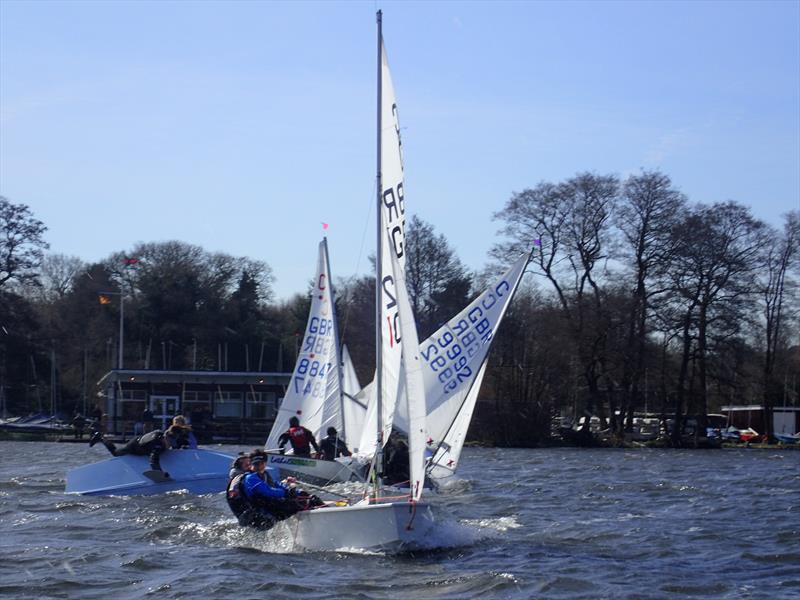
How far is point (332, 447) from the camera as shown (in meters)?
20.2

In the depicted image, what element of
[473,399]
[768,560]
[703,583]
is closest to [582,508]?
[473,399]

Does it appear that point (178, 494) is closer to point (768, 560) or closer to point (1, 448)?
point (768, 560)

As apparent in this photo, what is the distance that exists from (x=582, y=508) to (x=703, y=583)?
23.1 feet

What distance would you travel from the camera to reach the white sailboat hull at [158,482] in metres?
18.7

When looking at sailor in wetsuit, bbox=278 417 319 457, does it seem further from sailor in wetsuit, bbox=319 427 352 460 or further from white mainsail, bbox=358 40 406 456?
white mainsail, bbox=358 40 406 456

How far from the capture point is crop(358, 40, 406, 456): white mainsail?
43.2 ft

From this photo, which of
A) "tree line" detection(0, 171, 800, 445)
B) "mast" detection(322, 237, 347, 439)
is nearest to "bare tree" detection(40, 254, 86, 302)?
"tree line" detection(0, 171, 800, 445)

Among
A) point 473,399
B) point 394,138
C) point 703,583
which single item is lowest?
point 703,583

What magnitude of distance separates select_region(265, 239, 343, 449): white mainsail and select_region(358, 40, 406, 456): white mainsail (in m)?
9.09

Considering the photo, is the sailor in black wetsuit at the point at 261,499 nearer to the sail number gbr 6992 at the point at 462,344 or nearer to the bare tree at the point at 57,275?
the sail number gbr 6992 at the point at 462,344

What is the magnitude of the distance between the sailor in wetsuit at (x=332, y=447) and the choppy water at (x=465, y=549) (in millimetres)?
2031

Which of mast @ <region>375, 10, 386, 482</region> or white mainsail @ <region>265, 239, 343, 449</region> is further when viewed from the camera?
white mainsail @ <region>265, 239, 343, 449</region>

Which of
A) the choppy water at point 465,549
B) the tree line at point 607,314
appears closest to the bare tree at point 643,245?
the tree line at point 607,314

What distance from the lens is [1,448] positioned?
37.8m
